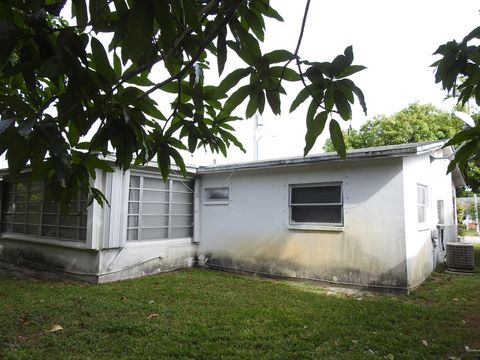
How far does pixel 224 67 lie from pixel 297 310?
4.96m

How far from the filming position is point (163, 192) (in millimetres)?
9148

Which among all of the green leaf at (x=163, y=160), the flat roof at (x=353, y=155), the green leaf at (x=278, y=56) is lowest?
the green leaf at (x=163, y=160)

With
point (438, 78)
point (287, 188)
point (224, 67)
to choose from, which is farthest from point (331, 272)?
point (224, 67)

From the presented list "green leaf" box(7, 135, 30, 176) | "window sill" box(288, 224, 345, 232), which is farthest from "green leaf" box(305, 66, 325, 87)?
"window sill" box(288, 224, 345, 232)

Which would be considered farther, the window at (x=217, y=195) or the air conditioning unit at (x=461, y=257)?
the window at (x=217, y=195)

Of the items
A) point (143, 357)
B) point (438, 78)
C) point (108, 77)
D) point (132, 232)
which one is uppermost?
point (438, 78)

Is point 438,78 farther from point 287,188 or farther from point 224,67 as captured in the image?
point 287,188

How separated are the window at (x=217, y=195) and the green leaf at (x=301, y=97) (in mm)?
8205

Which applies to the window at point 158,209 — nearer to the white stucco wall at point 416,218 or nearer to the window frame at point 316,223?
the window frame at point 316,223

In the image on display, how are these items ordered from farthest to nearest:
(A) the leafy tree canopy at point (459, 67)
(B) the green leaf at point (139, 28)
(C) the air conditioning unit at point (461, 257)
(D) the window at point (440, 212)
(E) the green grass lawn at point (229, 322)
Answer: (D) the window at point (440, 212) < (C) the air conditioning unit at point (461, 257) < (E) the green grass lawn at point (229, 322) < (A) the leafy tree canopy at point (459, 67) < (B) the green leaf at point (139, 28)

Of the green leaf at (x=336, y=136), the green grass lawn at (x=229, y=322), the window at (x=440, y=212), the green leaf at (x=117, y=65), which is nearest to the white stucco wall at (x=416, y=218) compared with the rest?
the window at (x=440, y=212)

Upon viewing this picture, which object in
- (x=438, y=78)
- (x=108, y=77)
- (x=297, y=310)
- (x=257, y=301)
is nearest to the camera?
(x=108, y=77)

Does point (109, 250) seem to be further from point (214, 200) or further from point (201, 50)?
point (201, 50)

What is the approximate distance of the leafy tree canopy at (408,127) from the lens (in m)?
22.5
